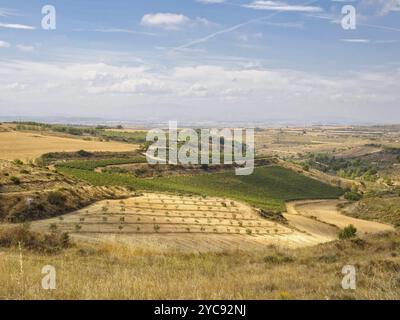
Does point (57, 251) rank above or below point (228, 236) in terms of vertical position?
above

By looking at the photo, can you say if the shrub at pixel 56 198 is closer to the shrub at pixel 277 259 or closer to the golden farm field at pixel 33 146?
the shrub at pixel 277 259

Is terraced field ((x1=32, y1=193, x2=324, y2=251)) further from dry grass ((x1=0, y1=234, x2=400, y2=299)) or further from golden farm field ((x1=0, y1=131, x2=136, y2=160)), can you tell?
golden farm field ((x1=0, y1=131, x2=136, y2=160))

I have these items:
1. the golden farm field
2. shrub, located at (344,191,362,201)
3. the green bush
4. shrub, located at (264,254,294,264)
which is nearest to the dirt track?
the green bush

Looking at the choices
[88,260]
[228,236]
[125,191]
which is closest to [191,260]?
[88,260]

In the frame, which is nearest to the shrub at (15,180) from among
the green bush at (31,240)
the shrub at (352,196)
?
the green bush at (31,240)

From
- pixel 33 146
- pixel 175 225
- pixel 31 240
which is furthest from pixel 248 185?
pixel 31 240
